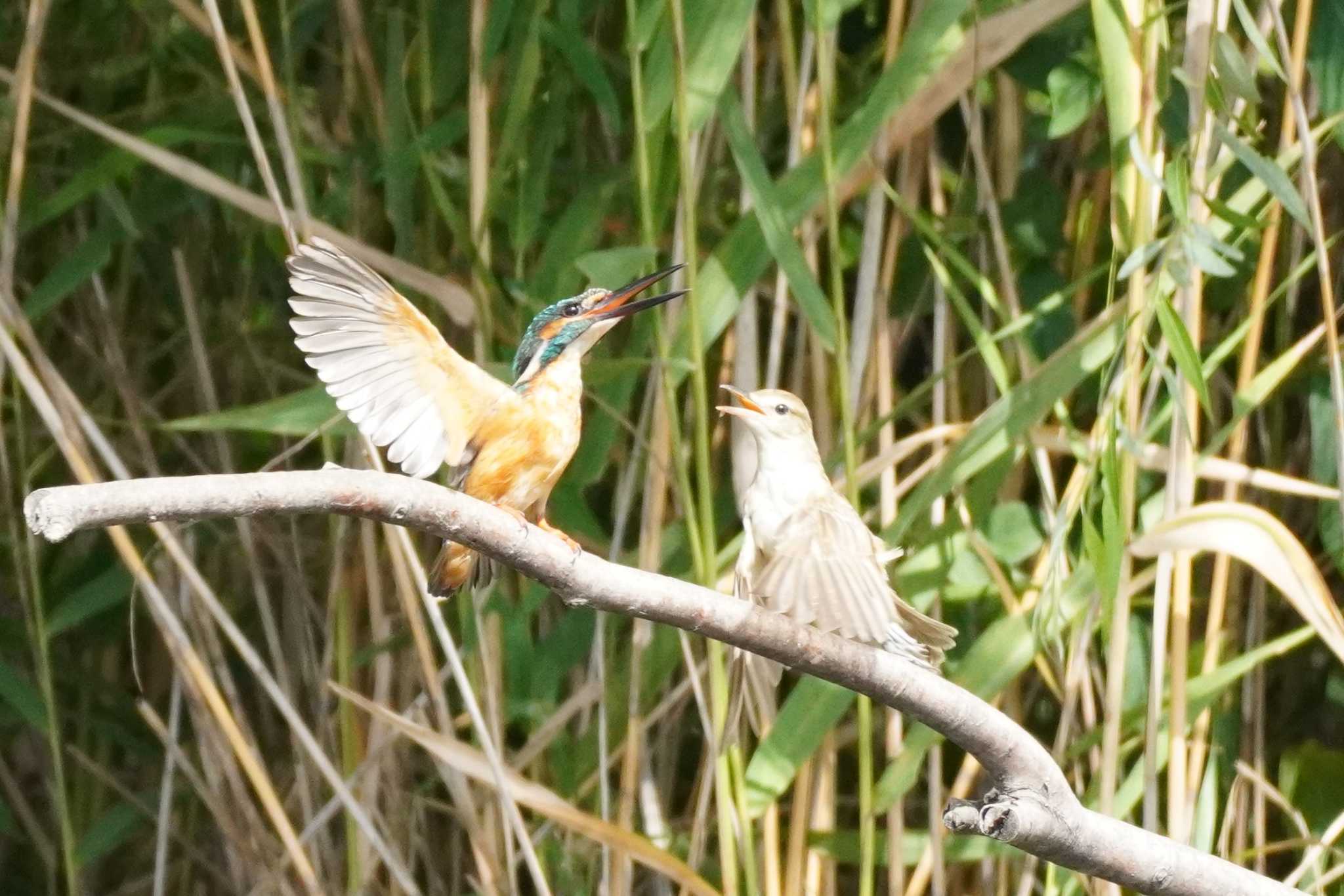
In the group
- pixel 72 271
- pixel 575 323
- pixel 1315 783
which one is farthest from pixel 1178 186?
pixel 72 271

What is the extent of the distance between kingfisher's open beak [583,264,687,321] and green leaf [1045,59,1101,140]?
20.3 inches

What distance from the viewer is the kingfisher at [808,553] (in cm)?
141

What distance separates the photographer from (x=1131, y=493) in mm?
1779

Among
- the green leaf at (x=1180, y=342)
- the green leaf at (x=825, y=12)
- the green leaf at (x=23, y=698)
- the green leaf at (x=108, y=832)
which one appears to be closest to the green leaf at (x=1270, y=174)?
the green leaf at (x=1180, y=342)

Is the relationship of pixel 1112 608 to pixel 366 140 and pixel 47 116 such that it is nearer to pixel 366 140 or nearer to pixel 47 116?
pixel 366 140

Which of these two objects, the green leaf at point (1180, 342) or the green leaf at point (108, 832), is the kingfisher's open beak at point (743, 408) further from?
the green leaf at point (108, 832)

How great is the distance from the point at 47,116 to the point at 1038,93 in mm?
1531

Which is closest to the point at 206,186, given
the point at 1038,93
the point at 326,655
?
the point at 326,655

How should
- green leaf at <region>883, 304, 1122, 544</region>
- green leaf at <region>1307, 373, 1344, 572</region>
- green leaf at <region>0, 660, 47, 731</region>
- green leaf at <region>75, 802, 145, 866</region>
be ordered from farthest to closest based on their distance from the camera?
green leaf at <region>75, 802, 145, 866</region>
green leaf at <region>0, 660, 47, 731</region>
green leaf at <region>1307, 373, 1344, 572</region>
green leaf at <region>883, 304, 1122, 544</region>

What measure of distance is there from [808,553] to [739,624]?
34 centimetres

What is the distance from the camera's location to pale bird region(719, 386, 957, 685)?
1.41m

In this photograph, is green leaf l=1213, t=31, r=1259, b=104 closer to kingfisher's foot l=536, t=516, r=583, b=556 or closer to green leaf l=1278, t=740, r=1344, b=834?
kingfisher's foot l=536, t=516, r=583, b=556

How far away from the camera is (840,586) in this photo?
1459mm

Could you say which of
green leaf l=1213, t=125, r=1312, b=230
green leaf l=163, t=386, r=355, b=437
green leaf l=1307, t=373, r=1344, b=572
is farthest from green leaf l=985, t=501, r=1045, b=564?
green leaf l=163, t=386, r=355, b=437
